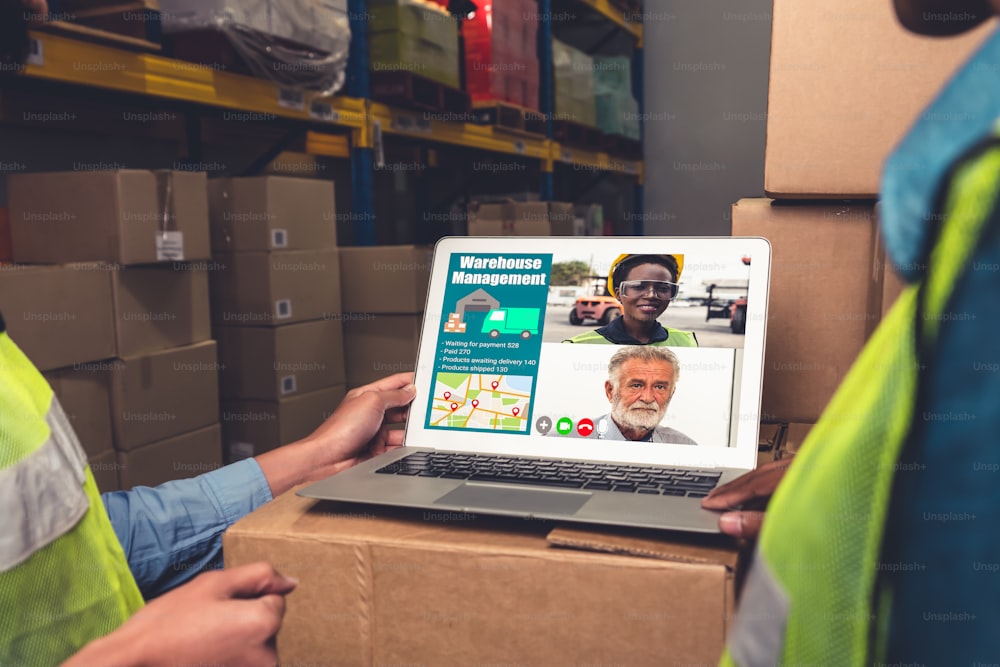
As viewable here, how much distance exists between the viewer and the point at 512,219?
10.3 ft

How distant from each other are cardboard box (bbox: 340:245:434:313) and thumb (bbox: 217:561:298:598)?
6.62 feet

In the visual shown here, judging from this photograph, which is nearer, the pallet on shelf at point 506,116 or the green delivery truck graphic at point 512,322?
the green delivery truck graphic at point 512,322

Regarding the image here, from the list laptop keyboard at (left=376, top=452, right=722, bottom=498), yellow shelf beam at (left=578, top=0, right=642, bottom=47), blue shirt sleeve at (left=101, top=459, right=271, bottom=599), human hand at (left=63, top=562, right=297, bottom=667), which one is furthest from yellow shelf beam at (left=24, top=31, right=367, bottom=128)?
yellow shelf beam at (left=578, top=0, right=642, bottom=47)

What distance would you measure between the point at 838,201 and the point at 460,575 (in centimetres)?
62

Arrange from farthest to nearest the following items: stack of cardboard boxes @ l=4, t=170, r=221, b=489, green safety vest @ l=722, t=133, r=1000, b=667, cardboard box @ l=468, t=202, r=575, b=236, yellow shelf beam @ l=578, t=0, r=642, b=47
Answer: yellow shelf beam @ l=578, t=0, r=642, b=47
cardboard box @ l=468, t=202, r=575, b=236
stack of cardboard boxes @ l=4, t=170, r=221, b=489
green safety vest @ l=722, t=133, r=1000, b=667

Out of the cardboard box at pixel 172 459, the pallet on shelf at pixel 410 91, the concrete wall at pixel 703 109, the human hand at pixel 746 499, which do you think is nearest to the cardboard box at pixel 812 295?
the human hand at pixel 746 499

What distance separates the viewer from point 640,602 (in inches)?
22.0

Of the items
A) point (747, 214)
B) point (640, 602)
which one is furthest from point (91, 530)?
point (747, 214)

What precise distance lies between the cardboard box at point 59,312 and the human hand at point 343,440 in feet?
2.86

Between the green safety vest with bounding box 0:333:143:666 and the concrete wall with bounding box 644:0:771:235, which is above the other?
the concrete wall with bounding box 644:0:771:235

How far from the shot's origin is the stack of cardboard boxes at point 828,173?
830mm

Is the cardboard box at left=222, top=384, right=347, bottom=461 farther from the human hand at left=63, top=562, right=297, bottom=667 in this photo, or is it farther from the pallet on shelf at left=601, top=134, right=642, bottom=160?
the pallet on shelf at left=601, top=134, right=642, bottom=160

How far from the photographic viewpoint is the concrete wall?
14.1 ft

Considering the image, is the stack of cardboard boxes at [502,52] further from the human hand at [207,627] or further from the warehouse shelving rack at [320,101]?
the human hand at [207,627]
